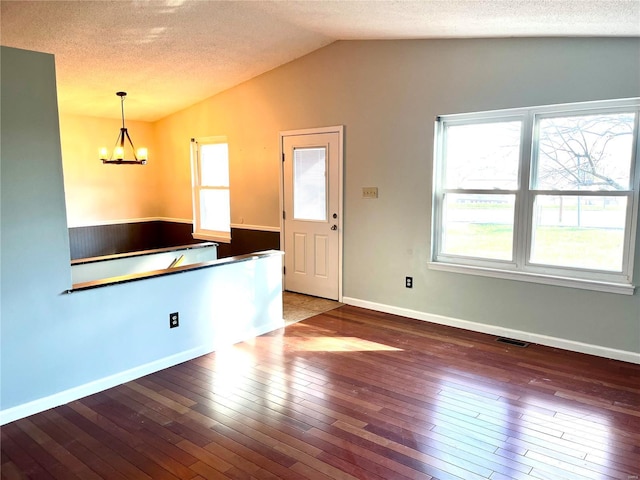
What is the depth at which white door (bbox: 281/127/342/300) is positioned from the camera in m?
5.07

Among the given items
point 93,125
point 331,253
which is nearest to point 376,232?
point 331,253

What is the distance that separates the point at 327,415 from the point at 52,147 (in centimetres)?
231

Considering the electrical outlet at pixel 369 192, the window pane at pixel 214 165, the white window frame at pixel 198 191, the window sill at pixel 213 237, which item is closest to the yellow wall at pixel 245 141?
the white window frame at pixel 198 191

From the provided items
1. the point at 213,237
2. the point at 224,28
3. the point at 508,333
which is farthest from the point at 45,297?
the point at 213,237

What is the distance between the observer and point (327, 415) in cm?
265

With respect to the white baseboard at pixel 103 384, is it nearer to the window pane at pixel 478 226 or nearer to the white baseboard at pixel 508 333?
the white baseboard at pixel 508 333

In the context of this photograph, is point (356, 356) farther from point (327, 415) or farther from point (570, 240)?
point (570, 240)

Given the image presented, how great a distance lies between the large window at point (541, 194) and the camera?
3441mm

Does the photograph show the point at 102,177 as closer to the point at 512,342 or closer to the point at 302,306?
the point at 302,306

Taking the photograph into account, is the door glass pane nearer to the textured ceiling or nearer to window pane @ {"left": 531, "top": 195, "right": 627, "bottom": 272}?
the textured ceiling

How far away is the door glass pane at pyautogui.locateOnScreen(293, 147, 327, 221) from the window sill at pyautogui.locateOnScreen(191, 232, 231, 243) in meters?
1.44

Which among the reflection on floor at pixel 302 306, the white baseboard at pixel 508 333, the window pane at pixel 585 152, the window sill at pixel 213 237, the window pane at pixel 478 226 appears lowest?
the reflection on floor at pixel 302 306

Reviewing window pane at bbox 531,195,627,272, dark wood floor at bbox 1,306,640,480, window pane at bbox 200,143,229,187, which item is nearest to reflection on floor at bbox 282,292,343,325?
dark wood floor at bbox 1,306,640,480

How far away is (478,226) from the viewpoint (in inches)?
165
